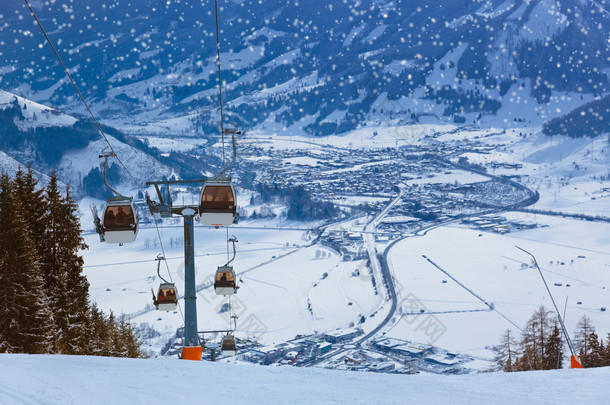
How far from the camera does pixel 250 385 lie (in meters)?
5.69

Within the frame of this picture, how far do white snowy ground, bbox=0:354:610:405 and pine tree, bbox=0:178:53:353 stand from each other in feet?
21.5

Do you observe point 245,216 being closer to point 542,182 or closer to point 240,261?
point 240,261

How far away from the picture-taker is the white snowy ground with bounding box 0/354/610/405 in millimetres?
5133

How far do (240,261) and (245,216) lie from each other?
33925mm

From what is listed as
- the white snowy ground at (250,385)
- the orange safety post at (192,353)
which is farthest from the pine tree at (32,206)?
the white snowy ground at (250,385)

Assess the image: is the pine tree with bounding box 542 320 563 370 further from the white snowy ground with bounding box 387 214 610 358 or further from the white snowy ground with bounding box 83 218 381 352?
the white snowy ground with bounding box 83 218 381 352

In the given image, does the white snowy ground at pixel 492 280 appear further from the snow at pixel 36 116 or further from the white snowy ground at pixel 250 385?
the snow at pixel 36 116

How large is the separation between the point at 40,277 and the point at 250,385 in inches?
360

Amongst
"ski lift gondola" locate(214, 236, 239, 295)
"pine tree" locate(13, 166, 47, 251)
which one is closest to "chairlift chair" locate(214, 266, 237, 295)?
"ski lift gondola" locate(214, 236, 239, 295)

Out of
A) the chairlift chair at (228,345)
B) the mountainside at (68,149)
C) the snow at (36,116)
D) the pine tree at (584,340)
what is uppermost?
the snow at (36,116)

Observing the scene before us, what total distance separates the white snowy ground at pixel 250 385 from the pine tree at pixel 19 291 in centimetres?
654

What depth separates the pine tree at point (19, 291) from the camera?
12117 mm

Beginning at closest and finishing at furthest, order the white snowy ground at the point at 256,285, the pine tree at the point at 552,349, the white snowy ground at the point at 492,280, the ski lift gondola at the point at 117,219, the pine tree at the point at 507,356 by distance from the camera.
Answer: the ski lift gondola at the point at 117,219 < the pine tree at the point at 552,349 < the pine tree at the point at 507,356 < the white snowy ground at the point at 492,280 < the white snowy ground at the point at 256,285

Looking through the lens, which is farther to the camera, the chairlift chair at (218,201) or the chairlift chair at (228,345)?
the chairlift chair at (228,345)
